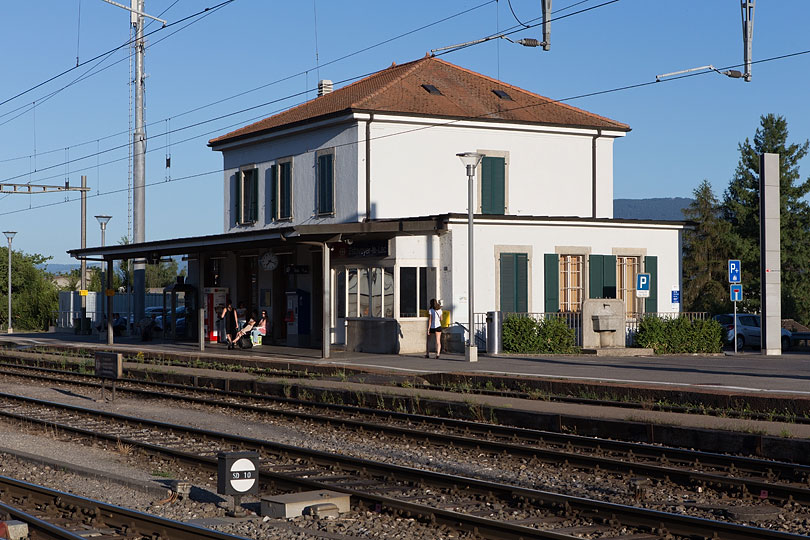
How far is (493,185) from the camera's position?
33625 mm

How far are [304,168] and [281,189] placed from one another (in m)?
1.69

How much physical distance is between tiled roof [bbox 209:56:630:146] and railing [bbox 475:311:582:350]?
7051mm

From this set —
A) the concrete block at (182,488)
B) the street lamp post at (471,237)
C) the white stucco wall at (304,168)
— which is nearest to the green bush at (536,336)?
the street lamp post at (471,237)

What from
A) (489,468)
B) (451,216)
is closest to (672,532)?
(489,468)

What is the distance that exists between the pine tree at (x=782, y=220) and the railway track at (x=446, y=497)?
59.3 meters

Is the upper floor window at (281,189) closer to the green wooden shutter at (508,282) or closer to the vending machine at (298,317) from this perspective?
the vending machine at (298,317)

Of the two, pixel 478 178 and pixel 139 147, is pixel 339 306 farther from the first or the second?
pixel 139 147

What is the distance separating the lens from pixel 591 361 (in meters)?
26.7

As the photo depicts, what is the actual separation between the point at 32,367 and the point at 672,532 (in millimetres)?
24460

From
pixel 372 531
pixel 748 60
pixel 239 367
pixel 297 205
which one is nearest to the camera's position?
pixel 372 531

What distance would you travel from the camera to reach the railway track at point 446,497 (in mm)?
8336

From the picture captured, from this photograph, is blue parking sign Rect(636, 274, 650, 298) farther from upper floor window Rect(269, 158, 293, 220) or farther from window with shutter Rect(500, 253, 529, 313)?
upper floor window Rect(269, 158, 293, 220)

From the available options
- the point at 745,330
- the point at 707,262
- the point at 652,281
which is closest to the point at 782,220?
the point at 707,262

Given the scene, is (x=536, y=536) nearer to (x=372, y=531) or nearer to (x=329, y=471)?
(x=372, y=531)
